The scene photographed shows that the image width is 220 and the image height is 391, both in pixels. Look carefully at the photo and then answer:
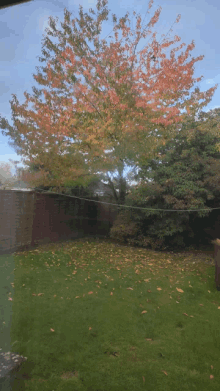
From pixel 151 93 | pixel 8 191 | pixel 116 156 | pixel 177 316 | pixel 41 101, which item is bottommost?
pixel 177 316

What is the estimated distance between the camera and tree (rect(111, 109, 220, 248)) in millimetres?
7691

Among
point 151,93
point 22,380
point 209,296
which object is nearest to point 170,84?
point 151,93

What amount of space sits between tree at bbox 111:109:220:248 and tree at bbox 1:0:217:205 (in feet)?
3.11

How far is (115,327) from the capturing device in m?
2.90

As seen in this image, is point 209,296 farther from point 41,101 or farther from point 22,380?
point 41,101

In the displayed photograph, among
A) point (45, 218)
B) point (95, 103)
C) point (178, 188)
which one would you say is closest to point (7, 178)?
point (45, 218)

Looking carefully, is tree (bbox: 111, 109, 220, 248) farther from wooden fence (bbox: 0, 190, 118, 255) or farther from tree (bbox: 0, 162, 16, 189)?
tree (bbox: 0, 162, 16, 189)

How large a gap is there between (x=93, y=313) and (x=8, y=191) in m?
3.79

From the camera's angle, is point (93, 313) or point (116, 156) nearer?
point (93, 313)

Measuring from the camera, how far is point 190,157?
→ 8.23m

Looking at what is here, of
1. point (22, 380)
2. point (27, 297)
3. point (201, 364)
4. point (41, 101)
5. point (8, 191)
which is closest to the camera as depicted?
point (22, 380)

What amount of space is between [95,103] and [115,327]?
5.82 m

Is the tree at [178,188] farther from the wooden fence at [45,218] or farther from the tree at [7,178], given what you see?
the tree at [7,178]

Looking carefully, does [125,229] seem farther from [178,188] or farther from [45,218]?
[45,218]
